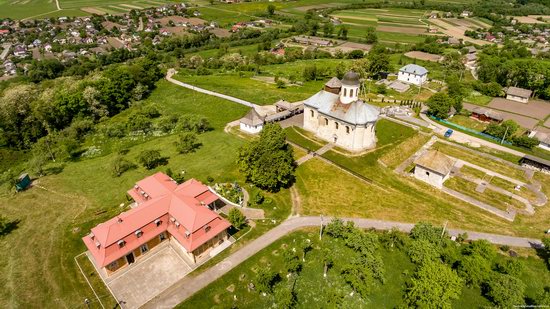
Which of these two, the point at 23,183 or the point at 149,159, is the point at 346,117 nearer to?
the point at 149,159

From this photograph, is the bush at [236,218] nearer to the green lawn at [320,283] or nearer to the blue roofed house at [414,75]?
the green lawn at [320,283]

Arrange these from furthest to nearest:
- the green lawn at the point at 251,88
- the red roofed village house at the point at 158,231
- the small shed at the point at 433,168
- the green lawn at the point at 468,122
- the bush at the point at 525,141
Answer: the green lawn at the point at 251,88 → the green lawn at the point at 468,122 → the bush at the point at 525,141 → the small shed at the point at 433,168 → the red roofed village house at the point at 158,231

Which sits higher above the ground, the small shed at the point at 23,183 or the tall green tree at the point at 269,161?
the tall green tree at the point at 269,161

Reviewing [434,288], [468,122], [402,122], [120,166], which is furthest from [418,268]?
[468,122]

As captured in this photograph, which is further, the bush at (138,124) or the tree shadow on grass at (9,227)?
the bush at (138,124)

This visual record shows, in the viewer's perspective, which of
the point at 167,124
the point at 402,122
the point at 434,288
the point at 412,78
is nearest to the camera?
the point at 434,288

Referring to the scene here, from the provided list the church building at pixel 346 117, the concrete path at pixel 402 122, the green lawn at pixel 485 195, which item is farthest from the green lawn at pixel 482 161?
the church building at pixel 346 117

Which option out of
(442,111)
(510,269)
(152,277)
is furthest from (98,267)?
(442,111)

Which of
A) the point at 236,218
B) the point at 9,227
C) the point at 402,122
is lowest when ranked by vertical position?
the point at 9,227
